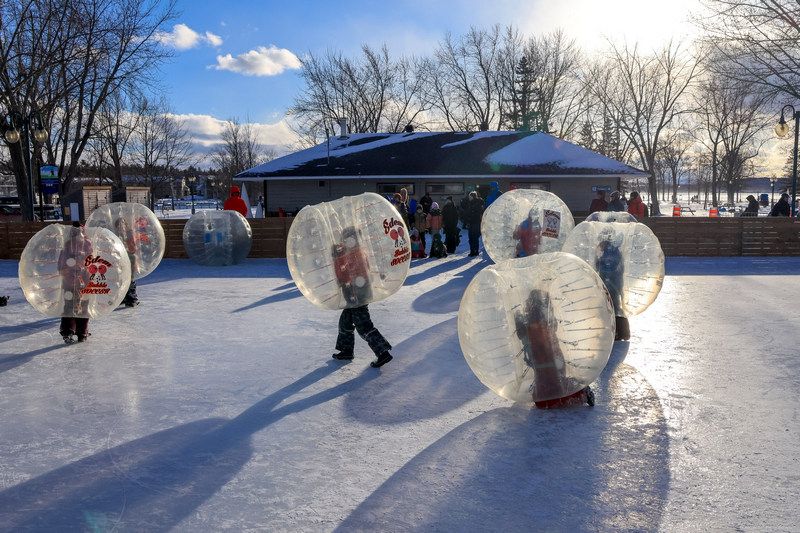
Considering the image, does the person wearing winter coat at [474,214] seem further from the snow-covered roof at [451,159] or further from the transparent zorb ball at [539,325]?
the snow-covered roof at [451,159]

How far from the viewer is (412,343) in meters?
7.24

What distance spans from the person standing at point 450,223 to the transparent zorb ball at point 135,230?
8134mm

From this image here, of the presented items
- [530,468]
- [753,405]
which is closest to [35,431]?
[530,468]

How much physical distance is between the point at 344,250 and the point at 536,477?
2.77 m

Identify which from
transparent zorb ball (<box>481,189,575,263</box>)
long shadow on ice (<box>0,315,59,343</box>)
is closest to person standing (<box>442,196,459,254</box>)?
transparent zorb ball (<box>481,189,575,263</box>)

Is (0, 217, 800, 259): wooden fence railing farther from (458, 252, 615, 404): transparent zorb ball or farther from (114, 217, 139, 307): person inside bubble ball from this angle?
(458, 252, 615, 404): transparent zorb ball

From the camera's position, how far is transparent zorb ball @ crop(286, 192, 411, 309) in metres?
5.70

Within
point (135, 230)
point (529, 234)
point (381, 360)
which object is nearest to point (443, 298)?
point (529, 234)

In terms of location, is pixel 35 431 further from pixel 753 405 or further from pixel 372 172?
pixel 372 172

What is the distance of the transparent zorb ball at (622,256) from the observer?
21.9ft

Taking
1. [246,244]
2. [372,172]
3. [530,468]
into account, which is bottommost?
[530,468]

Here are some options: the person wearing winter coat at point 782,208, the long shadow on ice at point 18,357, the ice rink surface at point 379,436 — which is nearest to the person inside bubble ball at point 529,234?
the ice rink surface at point 379,436

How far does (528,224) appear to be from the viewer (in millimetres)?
9719

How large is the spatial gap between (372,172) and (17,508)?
81.3 ft
